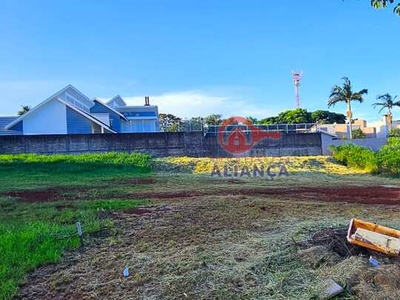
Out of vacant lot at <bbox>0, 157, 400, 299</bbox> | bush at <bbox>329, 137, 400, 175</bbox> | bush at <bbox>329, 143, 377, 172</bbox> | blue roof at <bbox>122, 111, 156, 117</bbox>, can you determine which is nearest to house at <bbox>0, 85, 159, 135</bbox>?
blue roof at <bbox>122, 111, 156, 117</bbox>

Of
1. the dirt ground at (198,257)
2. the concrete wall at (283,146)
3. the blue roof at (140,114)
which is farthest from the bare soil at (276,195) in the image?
the blue roof at (140,114)

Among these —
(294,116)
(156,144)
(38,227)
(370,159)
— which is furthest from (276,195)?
(294,116)

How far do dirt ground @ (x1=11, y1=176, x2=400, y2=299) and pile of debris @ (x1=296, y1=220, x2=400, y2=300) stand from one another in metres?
0.08

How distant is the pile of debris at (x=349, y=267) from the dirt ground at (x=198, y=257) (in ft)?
0.25

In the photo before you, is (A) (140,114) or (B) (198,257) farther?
(A) (140,114)

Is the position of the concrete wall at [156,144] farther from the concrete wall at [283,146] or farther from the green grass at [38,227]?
the green grass at [38,227]

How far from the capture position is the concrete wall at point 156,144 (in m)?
17.6

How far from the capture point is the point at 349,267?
2920mm

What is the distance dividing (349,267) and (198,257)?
1.36 meters

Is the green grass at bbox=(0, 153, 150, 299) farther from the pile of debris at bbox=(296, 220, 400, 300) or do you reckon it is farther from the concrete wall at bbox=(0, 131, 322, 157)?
the concrete wall at bbox=(0, 131, 322, 157)

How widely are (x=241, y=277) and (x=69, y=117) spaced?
69.0ft

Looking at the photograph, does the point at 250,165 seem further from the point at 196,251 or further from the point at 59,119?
the point at 196,251

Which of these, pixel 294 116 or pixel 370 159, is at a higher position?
pixel 294 116

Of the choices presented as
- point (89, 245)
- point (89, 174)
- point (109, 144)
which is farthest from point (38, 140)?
point (89, 245)
